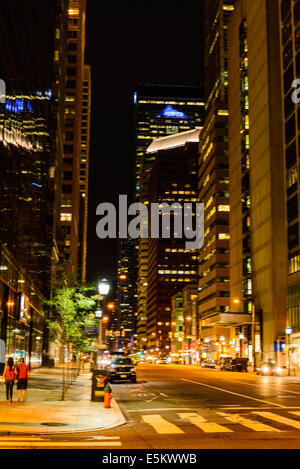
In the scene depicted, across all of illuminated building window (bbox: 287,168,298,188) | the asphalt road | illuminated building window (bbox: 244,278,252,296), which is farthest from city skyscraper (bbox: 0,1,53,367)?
illuminated building window (bbox: 244,278,252,296)

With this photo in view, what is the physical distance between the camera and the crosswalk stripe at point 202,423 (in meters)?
14.8

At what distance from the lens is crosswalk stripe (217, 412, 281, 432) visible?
14977 mm

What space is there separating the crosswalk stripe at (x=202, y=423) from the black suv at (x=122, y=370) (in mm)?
21381

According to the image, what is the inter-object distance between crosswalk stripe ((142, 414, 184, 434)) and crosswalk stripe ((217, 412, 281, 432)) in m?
2.06

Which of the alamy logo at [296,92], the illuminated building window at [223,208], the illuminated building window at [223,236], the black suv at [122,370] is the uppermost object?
the alamy logo at [296,92]

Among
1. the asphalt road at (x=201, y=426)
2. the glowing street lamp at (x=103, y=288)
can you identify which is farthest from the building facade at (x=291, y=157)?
the asphalt road at (x=201, y=426)

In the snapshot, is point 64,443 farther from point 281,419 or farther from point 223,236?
point 223,236

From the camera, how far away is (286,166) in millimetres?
81062

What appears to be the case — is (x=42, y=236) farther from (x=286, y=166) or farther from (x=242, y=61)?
(x=242, y=61)

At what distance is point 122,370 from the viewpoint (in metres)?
40.3

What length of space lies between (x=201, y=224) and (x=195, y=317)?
30.8m

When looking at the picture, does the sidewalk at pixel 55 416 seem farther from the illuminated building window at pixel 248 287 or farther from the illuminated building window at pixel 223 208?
the illuminated building window at pixel 223 208

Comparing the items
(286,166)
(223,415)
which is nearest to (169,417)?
(223,415)
